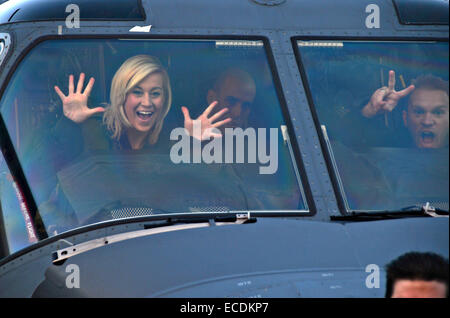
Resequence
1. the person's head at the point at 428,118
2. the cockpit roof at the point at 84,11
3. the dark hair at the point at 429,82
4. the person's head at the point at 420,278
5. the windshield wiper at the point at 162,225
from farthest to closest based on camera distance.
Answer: the cockpit roof at the point at 84,11 < the dark hair at the point at 429,82 < the person's head at the point at 428,118 < the windshield wiper at the point at 162,225 < the person's head at the point at 420,278

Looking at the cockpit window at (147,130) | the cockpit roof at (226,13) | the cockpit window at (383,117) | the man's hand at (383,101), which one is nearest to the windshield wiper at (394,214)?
the cockpit window at (383,117)

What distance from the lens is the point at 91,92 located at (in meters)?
4.23

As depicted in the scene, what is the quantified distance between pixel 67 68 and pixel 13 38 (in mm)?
418

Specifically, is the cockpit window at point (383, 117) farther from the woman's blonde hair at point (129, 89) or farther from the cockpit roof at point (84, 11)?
the cockpit roof at point (84, 11)

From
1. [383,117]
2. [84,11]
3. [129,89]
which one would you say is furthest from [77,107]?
[383,117]

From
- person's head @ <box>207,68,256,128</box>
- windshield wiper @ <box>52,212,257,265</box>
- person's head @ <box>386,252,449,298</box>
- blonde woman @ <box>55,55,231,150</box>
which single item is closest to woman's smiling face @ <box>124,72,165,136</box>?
blonde woman @ <box>55,55,231,150</box>

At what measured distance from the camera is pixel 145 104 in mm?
4191

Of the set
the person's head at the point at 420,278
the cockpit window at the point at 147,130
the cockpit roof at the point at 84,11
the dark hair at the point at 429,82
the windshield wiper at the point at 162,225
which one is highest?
the cockpit roof at the point at 84,11

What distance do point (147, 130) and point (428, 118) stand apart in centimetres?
167

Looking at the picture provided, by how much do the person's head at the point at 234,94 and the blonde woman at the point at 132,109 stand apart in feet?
0.14

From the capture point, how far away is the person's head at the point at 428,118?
167 inches
